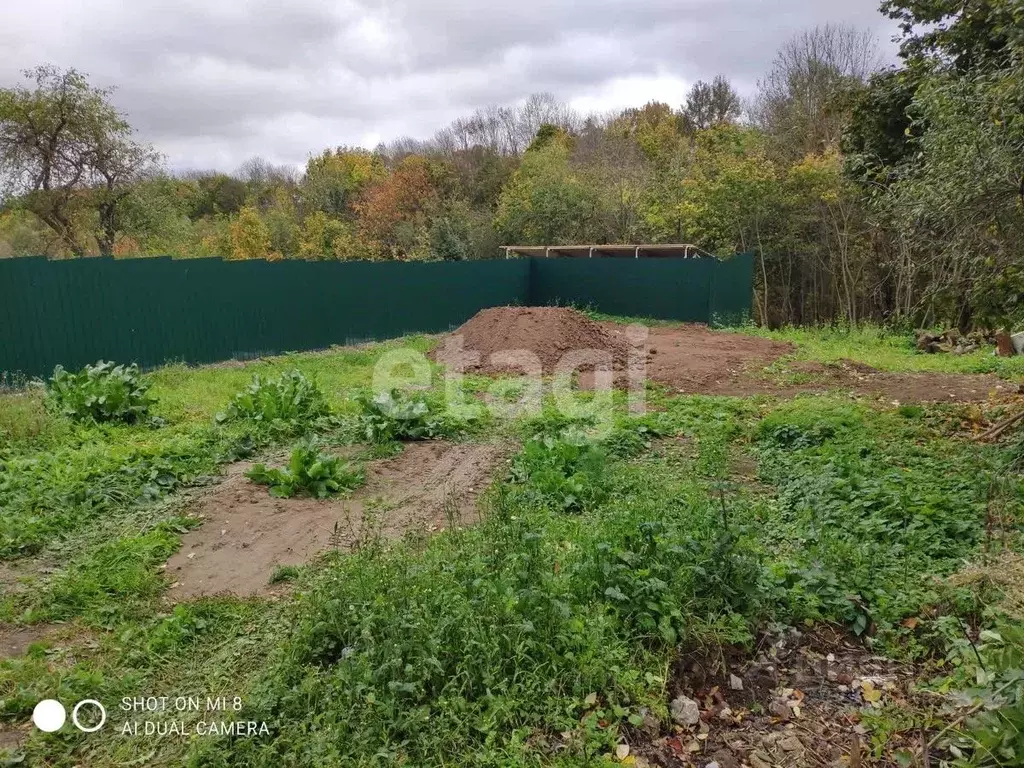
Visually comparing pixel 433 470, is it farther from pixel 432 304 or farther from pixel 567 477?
pixel 432 304

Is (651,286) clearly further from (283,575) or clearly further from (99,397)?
(283,575)

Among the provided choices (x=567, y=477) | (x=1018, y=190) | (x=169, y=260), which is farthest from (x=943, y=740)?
(x=169, y=260)

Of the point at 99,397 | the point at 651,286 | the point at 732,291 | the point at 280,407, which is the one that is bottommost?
the point at 280,407

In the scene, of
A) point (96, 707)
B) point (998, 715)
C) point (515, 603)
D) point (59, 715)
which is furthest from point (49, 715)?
point (998, 715)

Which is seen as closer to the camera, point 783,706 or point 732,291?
point 783,706

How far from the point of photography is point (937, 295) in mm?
4789

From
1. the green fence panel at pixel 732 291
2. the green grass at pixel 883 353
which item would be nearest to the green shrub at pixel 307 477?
the green grass at pixel 883 353

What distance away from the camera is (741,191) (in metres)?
16.2

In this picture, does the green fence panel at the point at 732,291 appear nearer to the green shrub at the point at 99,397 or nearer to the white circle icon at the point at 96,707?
the green shrub at the point at 99,397

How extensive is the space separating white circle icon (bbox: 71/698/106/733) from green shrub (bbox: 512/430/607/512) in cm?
286

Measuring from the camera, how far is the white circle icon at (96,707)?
103 inches

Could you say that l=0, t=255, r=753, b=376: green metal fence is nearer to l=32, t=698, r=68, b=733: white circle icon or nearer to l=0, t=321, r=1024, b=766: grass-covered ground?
l=0, t=321, r=1024, b=766: grass-covered ground

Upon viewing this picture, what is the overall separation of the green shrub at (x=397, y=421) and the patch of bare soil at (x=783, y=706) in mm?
4018

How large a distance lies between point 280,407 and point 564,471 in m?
3.08
